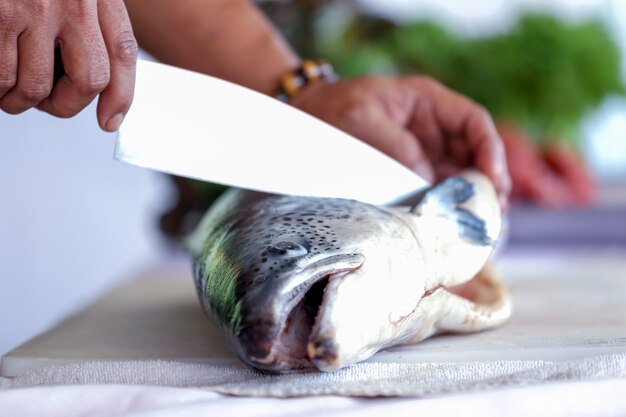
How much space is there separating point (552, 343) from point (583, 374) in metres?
0.15

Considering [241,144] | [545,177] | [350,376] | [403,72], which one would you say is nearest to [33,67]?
[241,144]

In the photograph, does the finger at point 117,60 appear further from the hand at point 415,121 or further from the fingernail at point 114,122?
the hand at point 415,121

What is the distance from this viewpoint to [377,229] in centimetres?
86

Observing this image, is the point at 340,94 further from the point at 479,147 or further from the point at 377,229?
the point at 377,229

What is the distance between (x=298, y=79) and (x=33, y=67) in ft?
1.81

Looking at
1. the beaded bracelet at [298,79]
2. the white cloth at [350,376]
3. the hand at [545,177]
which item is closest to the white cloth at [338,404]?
the white cloth at [350,376]

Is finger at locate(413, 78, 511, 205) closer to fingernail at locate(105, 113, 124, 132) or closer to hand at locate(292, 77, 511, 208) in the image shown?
hand at locate(292, 77, 511, 208)

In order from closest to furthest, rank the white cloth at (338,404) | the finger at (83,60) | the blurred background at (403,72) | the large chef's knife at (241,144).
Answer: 1. the white cloth at (338,404)
2. the finger at (83,60)
3. the large chef's knife at (241,144)
4. the blurred background at (403,72)

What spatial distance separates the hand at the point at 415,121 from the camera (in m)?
1.22

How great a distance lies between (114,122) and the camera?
0.88 meters

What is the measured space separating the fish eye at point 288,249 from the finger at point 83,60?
0.23 meters

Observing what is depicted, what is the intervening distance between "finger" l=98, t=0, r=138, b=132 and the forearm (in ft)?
1.51

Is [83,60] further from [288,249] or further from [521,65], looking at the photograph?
[521,65]

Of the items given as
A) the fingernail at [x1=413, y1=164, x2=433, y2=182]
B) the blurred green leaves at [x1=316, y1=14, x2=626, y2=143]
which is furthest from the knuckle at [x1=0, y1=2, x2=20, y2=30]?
the blurred green leaves at [x1=316, y1=14, x2=626, y2=143]
